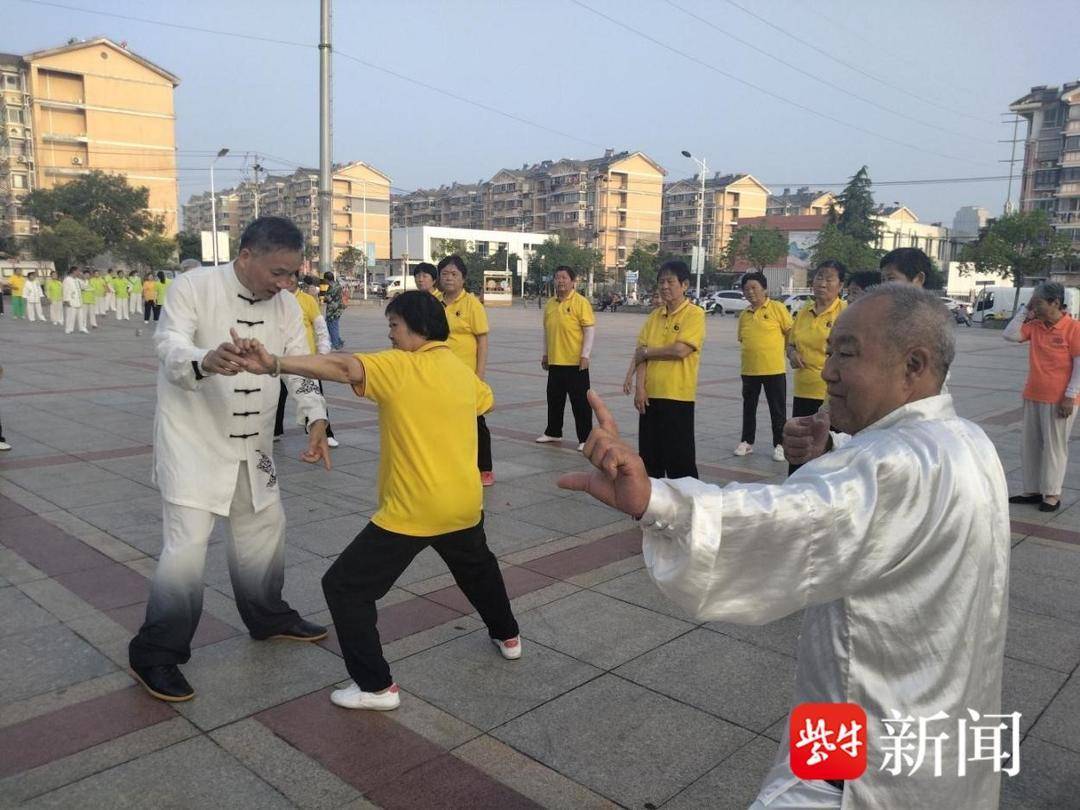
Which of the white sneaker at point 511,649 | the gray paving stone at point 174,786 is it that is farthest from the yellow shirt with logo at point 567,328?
the gray paving stone at point 174,786

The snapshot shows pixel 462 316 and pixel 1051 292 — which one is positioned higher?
pixel 1051 292

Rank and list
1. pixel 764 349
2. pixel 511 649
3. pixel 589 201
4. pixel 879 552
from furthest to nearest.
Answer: pixel 589 201, pixel 764 349, pixel 511 649, pixel 879 552

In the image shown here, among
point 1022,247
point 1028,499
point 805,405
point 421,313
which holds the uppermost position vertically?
point 1022,247

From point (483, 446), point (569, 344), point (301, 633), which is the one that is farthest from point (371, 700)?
point (569, 344)

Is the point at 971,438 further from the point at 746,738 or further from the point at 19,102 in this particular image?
the point at 19,102

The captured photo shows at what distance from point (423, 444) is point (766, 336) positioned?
215 inches

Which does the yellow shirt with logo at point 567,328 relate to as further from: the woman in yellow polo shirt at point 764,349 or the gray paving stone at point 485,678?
the gray paving stone at point 485,678

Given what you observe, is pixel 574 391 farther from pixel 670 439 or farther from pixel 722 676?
pixel 722 676

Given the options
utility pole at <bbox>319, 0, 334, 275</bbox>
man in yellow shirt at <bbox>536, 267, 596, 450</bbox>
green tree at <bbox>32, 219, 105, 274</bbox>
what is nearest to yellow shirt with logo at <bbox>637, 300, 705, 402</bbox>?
man in yellow shirt at <bbox>536, 267, 596, 450</bbox>

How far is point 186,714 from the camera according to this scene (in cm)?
307

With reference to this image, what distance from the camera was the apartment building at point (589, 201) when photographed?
91875 mm

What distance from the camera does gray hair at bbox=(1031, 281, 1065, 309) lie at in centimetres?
598

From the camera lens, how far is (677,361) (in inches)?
226

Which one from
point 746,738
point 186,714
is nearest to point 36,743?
point 186,714
